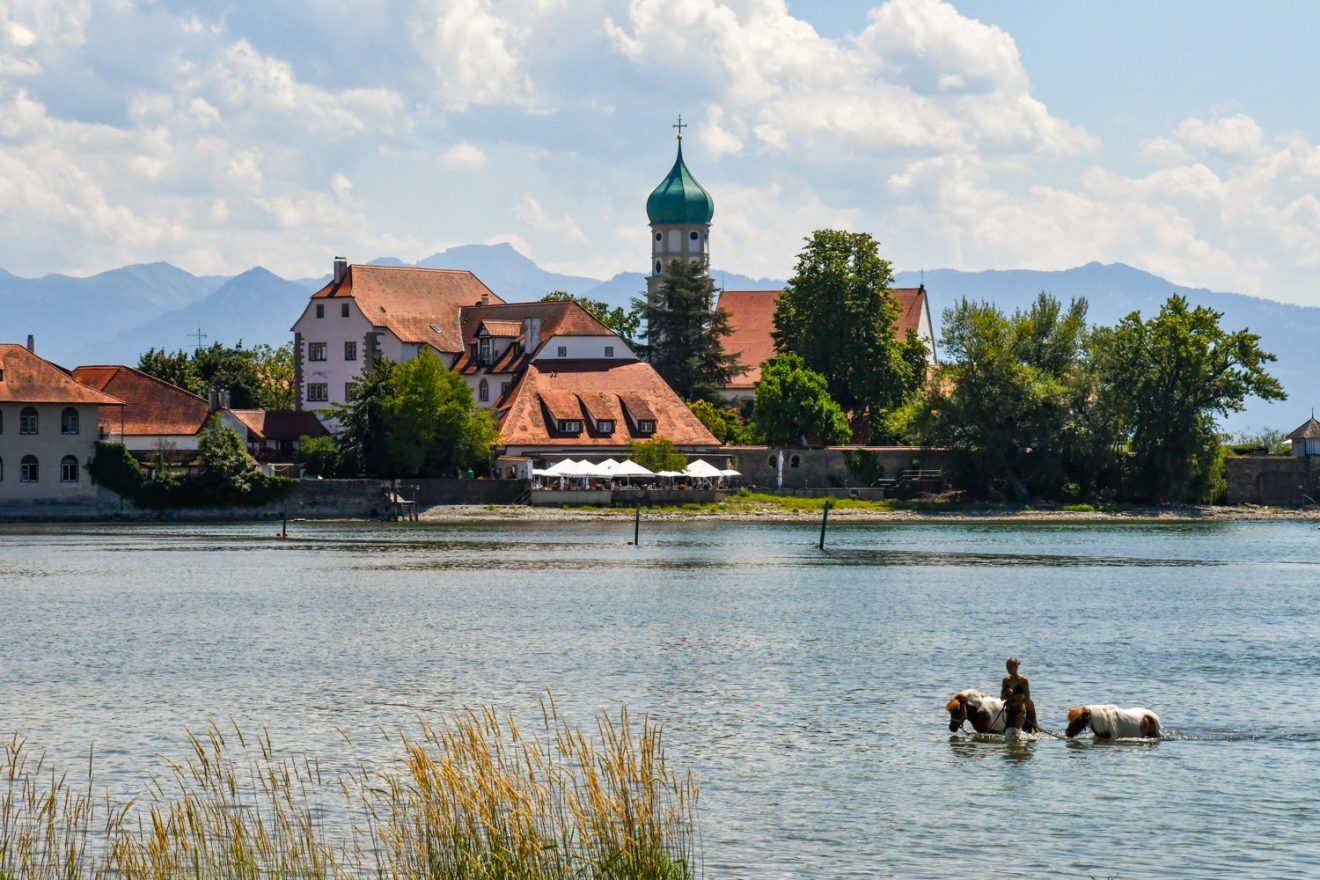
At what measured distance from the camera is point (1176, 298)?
394ft

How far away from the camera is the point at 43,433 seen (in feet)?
368

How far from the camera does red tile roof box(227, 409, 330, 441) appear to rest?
13075 cm

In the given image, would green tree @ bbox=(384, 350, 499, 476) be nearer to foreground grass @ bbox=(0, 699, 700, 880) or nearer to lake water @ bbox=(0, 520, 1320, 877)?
lake water @ bbox=(0, 520, 1320, 877)

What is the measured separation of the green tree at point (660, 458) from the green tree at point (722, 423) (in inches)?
373

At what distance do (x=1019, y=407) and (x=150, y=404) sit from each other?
55399 millimetres

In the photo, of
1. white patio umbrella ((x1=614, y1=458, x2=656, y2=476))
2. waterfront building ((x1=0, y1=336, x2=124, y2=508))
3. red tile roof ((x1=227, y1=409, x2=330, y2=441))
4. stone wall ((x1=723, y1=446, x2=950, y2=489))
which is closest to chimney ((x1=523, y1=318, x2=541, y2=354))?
red tile roof ((x1=227, y1=409, x2=330, y2=441))

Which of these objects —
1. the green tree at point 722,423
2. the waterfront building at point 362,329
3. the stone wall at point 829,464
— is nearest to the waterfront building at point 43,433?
the waterfront building at point 362,329

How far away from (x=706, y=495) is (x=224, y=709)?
83793 millimetres

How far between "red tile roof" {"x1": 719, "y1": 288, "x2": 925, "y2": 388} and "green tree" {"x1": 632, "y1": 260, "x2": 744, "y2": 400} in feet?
48.3

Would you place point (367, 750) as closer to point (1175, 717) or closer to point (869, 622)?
point (1175, 717)

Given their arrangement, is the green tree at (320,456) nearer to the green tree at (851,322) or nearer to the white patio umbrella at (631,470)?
the white patio umbrella at (631,470)

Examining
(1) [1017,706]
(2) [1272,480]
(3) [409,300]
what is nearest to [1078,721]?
(1) [1017,706]

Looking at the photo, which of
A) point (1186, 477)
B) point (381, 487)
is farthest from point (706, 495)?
point (1186, 477)

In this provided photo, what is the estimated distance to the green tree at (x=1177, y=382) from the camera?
391 feet
